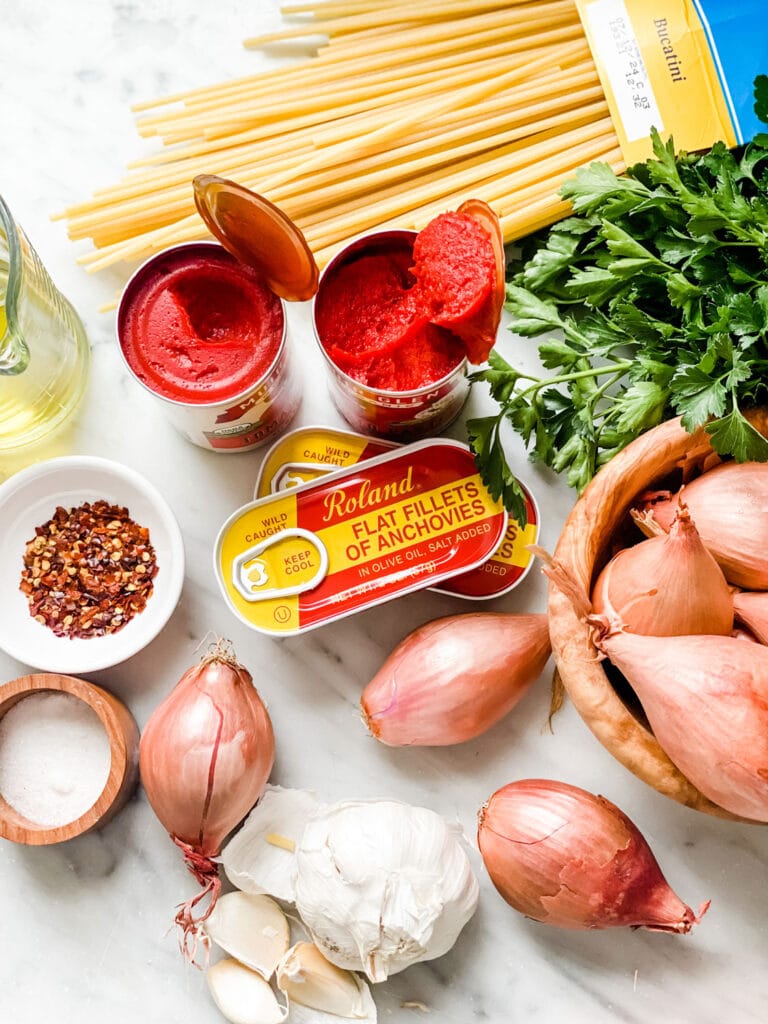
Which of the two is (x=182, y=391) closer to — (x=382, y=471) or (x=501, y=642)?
(x=382, y=471)

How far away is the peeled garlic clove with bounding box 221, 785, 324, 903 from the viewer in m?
1.12

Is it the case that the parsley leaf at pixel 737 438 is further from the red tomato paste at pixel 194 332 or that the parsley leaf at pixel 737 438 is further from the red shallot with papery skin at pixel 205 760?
the red shallot with papery skin at pixel 205 760

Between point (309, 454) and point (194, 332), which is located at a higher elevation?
point (194, 332)

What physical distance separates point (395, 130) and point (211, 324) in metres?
0.34

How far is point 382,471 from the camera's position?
1.13m

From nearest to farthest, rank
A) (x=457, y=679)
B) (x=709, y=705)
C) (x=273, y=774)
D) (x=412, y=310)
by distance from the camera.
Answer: (x=709, y=705) < (x=412, y=310) < (x=457, y=679) < (x=273, y=774)

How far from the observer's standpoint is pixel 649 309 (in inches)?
42.4

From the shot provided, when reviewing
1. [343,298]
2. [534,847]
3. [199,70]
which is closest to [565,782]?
[534,847]

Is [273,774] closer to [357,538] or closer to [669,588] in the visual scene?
[357,538]

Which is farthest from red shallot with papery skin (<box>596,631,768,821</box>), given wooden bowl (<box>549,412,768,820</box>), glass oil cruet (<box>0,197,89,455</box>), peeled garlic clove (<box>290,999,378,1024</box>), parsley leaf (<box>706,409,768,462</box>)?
glass oil cruet (<box>0,197,89,455</box>)

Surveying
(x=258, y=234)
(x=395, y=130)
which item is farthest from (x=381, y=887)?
(x=395, y=130)

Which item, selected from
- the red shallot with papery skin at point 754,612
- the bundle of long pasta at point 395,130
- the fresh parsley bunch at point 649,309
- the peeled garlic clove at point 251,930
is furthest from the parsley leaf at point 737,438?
the peeled garlic clove at point 251,930

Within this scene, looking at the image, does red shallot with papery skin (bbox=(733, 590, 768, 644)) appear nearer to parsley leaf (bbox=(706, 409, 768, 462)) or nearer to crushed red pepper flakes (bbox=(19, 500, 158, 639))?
parsley leaf (bbox=(706, 409, 768, 462))

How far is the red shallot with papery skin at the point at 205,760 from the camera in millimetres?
1061
